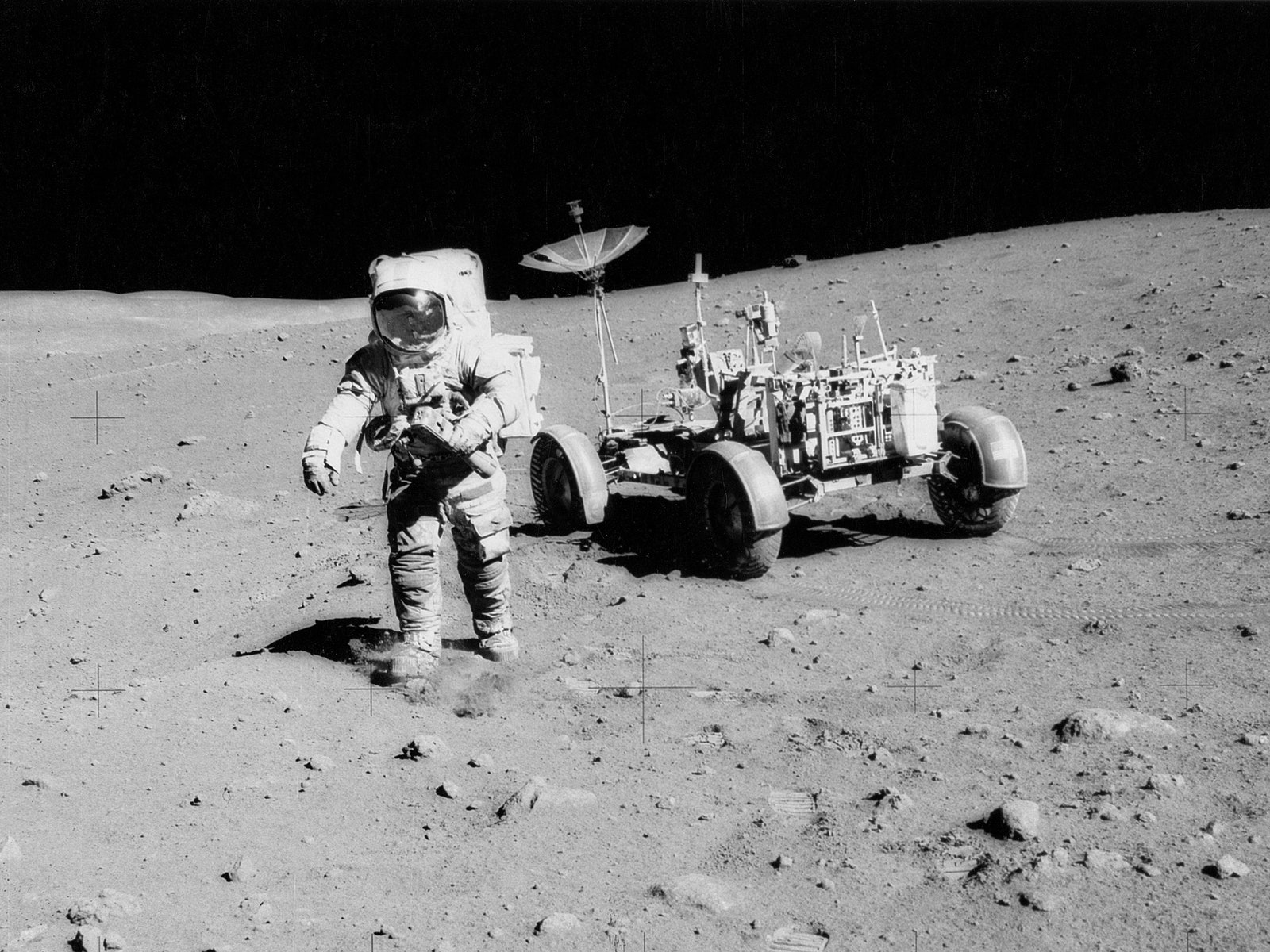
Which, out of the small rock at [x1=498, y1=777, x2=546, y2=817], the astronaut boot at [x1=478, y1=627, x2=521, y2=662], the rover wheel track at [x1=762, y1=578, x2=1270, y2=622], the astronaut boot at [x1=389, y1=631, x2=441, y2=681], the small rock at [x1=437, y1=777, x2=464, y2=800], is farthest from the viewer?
the rover wheel track at [x1=762, y1=578, x2=1270, y2=622]

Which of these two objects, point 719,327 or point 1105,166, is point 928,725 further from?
point 1105,166

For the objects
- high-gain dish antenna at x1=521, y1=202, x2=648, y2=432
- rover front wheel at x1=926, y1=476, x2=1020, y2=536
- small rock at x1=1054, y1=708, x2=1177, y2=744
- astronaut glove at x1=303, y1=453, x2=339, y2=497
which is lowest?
small rock at x1=1054, y1=708, x2=1177, y2=744

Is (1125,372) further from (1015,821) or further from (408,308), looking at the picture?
(1015,821)

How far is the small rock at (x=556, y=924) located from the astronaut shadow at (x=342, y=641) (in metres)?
2.14

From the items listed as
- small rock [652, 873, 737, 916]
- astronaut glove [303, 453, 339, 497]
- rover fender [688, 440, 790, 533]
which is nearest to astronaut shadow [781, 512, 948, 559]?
rover fender [688, 440, 790, 533]

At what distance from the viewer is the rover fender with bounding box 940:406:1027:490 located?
646 cm

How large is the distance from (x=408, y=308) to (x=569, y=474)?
8.68ft

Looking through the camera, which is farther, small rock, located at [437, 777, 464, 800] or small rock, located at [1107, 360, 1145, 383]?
small rock, located at [1107, 360, 1145, 383]

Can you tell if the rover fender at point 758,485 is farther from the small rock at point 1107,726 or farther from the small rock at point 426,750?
the small rock at point 426,750

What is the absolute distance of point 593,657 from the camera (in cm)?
520

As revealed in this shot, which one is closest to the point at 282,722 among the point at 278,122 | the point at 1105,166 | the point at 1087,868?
the point at 1087,868

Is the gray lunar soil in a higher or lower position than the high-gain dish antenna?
lower

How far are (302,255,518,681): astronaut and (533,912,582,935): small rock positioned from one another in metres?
1.89

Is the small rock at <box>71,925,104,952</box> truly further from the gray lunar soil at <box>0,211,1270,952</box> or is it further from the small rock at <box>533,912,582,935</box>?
the small rock at <box>533,912,582,935</box>
